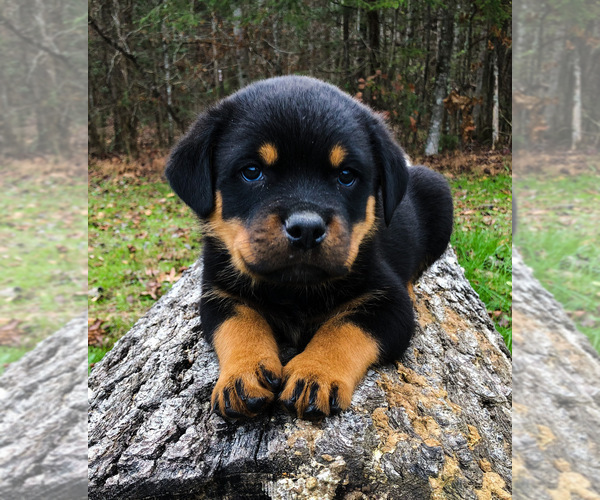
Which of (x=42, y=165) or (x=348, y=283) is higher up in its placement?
(x=42, y=165)

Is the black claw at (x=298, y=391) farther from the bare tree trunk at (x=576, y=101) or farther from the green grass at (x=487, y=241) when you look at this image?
the green grass at (x=487, y=241)

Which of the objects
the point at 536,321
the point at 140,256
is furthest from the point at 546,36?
the point at 140,256

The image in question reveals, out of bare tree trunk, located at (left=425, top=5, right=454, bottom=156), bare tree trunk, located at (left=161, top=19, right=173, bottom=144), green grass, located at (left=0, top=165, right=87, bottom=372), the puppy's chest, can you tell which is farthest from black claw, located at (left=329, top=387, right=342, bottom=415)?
bare tree trunk, located at (left=161, top=19, right=173, bottom=144)

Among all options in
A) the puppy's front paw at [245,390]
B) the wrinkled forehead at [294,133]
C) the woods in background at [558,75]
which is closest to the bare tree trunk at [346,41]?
the wrinkled forehead at [294,133]

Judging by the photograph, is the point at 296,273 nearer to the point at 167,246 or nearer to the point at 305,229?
the point at 305,229

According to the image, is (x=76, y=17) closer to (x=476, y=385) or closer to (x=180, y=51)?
(x=476, y=385)

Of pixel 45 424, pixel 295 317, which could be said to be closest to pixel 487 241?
pixel 295 317
